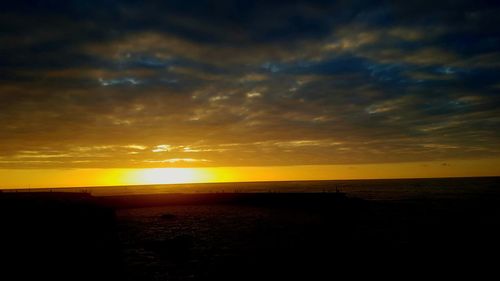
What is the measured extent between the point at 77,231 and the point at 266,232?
27057 mm

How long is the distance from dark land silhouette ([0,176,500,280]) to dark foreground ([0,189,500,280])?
0.33 ft

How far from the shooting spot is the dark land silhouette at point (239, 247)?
1115 inches

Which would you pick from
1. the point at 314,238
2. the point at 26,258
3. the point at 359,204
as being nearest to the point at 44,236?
the point at 26,258

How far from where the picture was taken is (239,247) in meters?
38.9

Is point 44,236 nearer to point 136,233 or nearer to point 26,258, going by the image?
point 26,258

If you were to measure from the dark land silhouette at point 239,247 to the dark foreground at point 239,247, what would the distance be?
0.33ft

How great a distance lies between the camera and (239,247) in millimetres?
38875

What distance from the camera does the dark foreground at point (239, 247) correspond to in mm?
28281

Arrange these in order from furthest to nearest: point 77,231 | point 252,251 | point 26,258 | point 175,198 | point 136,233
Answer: point 175,198 < point 136,233 < point 77,231 < point 252,251 < point 26,258

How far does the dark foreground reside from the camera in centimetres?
2828

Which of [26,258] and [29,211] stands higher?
[29,211]

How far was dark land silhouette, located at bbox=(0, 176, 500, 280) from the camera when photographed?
92.9ft

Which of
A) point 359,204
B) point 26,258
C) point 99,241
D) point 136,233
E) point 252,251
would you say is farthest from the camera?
point 359,204

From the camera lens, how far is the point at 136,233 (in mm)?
51219
